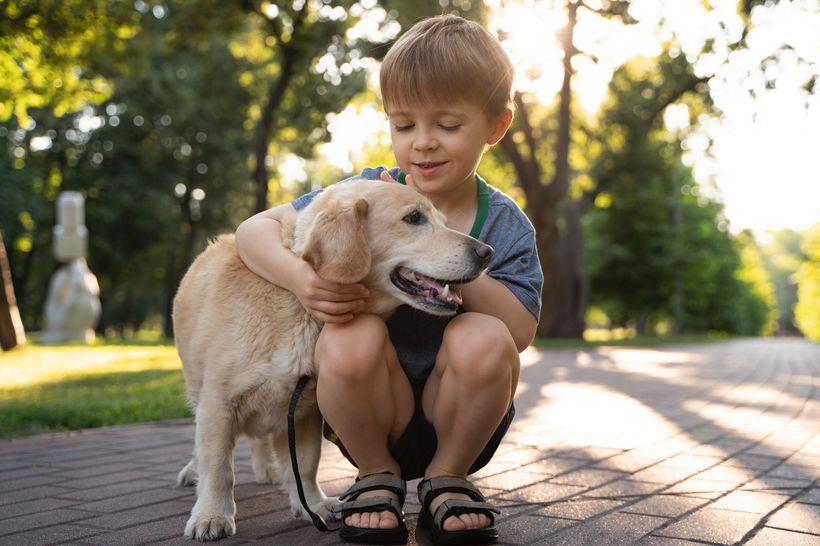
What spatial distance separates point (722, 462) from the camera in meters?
4.52

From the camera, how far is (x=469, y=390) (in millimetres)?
2957

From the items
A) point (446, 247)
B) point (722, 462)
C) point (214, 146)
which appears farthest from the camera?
point (214, 146)

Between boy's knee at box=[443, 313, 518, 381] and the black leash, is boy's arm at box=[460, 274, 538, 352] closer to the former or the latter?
boy's knee at box=[443, 313, 518, 381]

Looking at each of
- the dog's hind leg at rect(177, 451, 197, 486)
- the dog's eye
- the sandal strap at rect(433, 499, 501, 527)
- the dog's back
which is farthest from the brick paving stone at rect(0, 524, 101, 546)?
the dog's eye

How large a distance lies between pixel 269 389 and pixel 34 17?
11495 millimetres

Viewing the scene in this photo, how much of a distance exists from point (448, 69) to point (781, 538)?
2.06 m

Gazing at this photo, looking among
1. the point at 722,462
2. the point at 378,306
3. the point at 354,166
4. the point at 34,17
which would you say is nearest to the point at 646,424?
the point at 722,462

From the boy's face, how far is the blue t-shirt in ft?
0.82

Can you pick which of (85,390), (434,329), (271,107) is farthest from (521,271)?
(271,107)

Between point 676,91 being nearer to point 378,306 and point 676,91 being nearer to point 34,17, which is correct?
point 34,17

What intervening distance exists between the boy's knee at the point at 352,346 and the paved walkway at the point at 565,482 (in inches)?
23.9

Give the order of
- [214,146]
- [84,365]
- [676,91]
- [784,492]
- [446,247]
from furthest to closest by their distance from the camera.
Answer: [214,146] → [676,91] → [84,365] → [784,492] → [446,247]

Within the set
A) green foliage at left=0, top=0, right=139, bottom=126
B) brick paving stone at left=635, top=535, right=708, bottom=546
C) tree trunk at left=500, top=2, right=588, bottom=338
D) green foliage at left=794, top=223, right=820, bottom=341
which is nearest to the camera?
brick paving stone at left=635, top=535, right=708, bottom=546

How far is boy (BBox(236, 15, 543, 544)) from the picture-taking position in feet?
9.60
